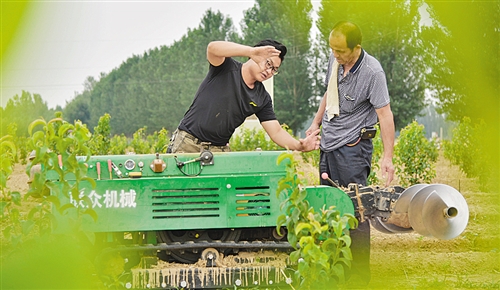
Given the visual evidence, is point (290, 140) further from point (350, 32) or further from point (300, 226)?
point (300, 226)

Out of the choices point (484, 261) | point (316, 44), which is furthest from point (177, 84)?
point (484, 261)

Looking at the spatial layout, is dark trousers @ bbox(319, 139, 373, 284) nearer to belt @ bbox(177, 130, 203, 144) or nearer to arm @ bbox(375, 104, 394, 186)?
arm @ bbox(375, 104, 394, 186)

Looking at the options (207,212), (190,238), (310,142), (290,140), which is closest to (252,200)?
(207,212)

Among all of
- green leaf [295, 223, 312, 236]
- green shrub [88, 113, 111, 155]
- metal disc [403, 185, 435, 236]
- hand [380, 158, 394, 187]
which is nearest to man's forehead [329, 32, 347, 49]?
hand [380, 158, 394, 187]

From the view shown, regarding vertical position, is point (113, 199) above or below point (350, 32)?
below

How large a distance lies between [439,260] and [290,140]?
1952 millimetres

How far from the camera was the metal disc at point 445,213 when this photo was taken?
165 inches

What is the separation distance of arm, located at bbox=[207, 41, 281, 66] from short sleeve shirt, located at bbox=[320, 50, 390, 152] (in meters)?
0.73

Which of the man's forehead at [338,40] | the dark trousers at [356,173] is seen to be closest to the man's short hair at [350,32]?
the man's forehead at [338,40]

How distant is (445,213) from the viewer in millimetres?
4188

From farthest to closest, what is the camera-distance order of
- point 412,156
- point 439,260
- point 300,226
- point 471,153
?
point 471,153
point 412,156
point 439,260
point 300,226

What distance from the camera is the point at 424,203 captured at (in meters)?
4.25

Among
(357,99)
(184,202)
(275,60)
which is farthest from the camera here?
(357,99)

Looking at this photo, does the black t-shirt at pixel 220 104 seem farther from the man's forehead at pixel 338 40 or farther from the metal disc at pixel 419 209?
the metal disc at pixel 419 209
